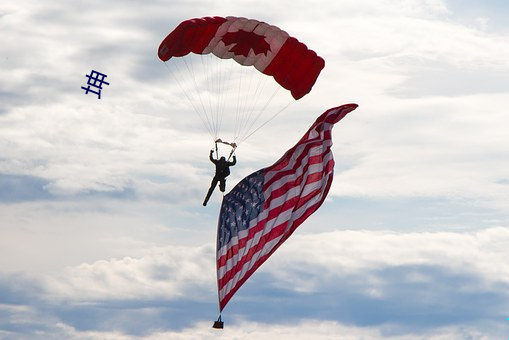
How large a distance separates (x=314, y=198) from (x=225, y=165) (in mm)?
3514

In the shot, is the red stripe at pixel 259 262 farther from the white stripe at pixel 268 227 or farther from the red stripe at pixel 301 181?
the red stripe at pixel 301 181

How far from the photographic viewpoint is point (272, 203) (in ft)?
191

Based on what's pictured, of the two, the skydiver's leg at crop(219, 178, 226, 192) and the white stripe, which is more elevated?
the skydiver's leg at crop(219, 178, 226, 192)

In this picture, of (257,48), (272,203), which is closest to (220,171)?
(272,203)

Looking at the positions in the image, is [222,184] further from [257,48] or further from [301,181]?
[257,48]

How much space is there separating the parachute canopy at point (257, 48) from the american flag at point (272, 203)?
1.89m

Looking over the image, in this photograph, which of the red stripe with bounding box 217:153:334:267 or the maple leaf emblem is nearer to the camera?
the red stripe with bounding box 217:153:334:267

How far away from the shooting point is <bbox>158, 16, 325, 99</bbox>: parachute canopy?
57.9 m

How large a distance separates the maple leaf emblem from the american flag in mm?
3508

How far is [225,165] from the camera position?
57.9 m

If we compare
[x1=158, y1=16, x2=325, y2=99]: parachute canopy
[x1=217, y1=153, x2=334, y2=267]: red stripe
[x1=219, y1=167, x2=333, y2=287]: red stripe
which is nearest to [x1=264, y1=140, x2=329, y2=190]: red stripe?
[x1=217, y1=153, x2=334, y2=267]: red stripe

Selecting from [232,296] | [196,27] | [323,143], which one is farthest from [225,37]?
[232,296]

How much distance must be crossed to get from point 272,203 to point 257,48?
5942 millimetres

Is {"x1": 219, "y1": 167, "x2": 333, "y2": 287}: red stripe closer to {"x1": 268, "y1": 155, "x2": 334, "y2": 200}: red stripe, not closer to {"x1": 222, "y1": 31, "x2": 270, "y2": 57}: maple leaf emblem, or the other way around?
{"x1": 268, "y1": 155, "x2": 334, "y2": 200}: red stripe
